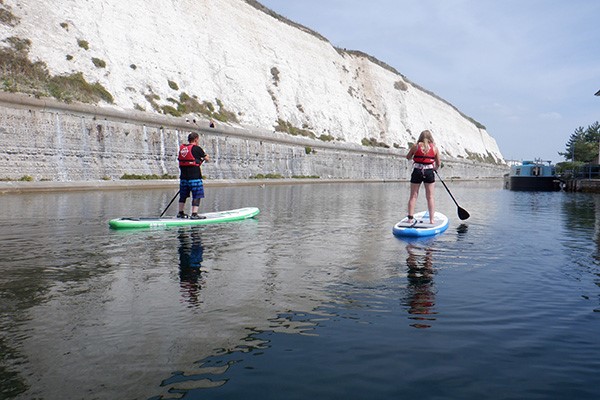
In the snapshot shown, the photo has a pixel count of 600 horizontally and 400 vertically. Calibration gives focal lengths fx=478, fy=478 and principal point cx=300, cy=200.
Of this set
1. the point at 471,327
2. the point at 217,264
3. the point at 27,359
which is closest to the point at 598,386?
the point at 471,327

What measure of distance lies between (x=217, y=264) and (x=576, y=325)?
434 centimetres

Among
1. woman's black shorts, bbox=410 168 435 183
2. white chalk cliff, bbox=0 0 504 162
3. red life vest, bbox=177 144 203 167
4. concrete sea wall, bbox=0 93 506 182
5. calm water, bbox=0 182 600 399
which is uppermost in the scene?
white chalk cliff, bbox=0 0 504 162

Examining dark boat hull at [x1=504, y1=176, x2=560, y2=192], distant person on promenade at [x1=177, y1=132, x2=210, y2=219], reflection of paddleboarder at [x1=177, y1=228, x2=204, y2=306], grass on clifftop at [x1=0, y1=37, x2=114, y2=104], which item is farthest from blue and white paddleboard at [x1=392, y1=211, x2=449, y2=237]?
dark boat hull at [x1=504, y1=176, x2=560, y2=192]

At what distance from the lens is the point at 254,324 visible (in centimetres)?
413

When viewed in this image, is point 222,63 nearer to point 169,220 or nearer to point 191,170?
point 191,170

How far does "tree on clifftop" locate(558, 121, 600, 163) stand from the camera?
6125 cm

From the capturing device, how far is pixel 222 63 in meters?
47.4

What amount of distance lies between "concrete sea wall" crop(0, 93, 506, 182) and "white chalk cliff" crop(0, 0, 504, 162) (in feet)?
10.0

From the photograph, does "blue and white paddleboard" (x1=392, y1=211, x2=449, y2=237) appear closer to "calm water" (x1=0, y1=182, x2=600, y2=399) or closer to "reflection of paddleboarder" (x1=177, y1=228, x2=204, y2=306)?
"calm water" (x1=0, y1=182, x2=600, y2=399)

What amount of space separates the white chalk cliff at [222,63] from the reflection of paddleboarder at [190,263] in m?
25.7

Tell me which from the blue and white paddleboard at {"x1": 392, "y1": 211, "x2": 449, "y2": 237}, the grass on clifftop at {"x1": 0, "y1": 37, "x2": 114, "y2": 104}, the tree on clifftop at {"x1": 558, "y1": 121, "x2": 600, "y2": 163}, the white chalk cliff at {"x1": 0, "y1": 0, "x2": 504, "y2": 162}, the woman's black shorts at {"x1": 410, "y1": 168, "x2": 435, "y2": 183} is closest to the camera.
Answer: the blue and white paddleboard at {"x1": 392, "y1": 211, "x2": 449, "y2": 237}

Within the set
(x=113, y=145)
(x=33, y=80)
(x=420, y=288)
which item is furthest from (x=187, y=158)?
(x=33, y=80)

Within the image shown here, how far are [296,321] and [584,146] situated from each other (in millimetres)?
75466

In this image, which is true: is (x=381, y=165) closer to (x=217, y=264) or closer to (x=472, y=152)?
(x=472, y=152)
